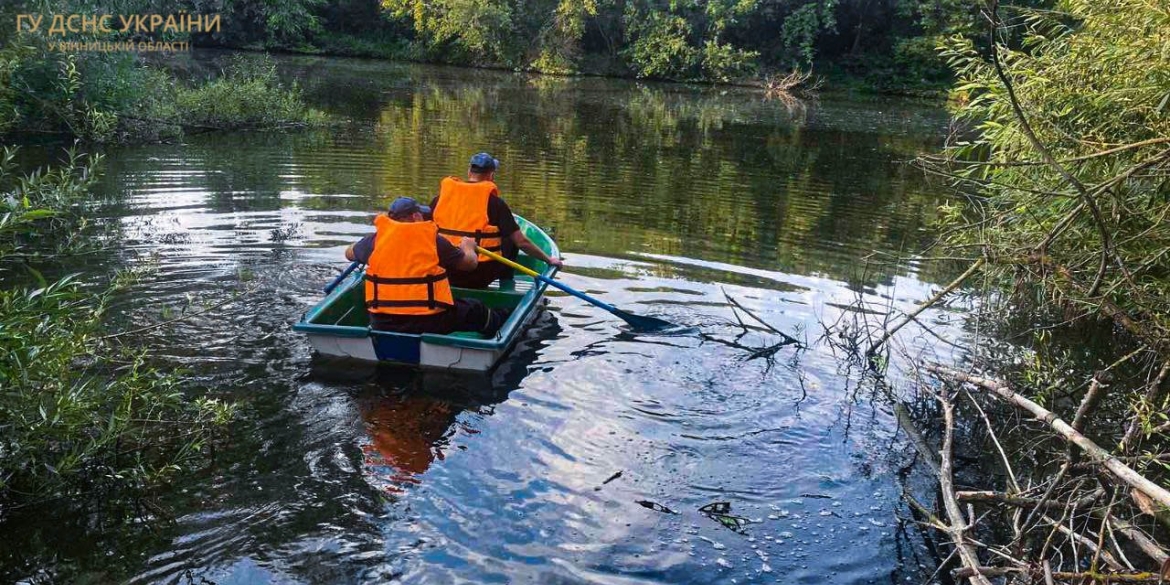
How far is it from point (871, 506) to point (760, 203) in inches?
334

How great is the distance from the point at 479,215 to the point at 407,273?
141 cm

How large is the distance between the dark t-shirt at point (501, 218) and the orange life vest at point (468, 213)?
0.03m

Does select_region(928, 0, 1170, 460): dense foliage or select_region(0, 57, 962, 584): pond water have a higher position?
select_region(928, 0, 1170, 460): dense foliage

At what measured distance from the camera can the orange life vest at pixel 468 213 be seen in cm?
716

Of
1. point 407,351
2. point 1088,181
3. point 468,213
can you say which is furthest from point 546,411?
point 1088,181

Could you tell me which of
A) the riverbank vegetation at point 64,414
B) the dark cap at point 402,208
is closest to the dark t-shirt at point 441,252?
the dark cap at point 402,208

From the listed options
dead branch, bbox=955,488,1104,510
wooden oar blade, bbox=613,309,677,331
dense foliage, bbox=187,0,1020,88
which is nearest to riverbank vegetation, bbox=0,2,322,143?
wooden oar blade, bbox=613,309,677,331

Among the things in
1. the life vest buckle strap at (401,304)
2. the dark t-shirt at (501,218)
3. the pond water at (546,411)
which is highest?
the dark t-shirt at (501,218)

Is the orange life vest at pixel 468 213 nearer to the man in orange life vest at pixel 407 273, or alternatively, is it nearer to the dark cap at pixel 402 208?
the man in orange life vest at pixel 407 273

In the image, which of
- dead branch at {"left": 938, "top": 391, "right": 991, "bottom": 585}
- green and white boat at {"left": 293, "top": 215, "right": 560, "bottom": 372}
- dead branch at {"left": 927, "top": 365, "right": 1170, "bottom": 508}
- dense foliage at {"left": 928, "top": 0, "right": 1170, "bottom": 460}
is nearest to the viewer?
dead branch at {"left": 927, "top": 365, "right": 1170, "bottom": 508}

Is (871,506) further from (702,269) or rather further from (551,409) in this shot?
(702,269)

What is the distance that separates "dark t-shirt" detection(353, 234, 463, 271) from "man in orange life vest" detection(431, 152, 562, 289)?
0.99 m

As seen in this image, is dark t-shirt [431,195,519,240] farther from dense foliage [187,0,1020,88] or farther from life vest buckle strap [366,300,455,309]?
dense foliage [187,0,1020,88]

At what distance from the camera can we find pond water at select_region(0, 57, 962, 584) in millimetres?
→ 3967
